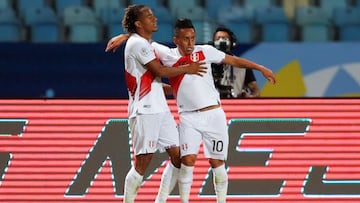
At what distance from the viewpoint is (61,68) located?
37.4ft

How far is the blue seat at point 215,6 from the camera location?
1258cm

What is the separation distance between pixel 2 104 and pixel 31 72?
3136mm

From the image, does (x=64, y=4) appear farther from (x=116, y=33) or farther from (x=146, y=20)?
(x=146, y=20)

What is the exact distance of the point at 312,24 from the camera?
1246 centimetres

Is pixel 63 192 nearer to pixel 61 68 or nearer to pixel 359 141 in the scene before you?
pixel 359 141

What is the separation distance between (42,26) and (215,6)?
2.13 meters

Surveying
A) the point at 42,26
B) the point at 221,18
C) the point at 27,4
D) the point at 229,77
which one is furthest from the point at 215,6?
the point at 229,77

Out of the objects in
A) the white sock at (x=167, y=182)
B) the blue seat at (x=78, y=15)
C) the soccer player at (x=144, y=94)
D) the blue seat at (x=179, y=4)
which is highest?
the soccer player at (x=144, y=94)

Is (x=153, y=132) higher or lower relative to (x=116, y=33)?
higher

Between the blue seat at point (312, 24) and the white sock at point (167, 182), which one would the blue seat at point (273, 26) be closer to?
the blue seat at point (312, 24)

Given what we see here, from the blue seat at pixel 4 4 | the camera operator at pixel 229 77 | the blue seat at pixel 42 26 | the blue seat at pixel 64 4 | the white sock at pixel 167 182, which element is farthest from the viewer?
the blue seat at pixel 64 4

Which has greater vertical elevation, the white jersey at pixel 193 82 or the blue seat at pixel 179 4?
the white jersey at pixel 193 82

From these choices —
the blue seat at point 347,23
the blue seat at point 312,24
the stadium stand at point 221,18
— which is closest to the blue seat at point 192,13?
the stadium stand at point 221,18

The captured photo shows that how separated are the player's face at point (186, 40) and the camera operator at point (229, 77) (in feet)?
3.59
